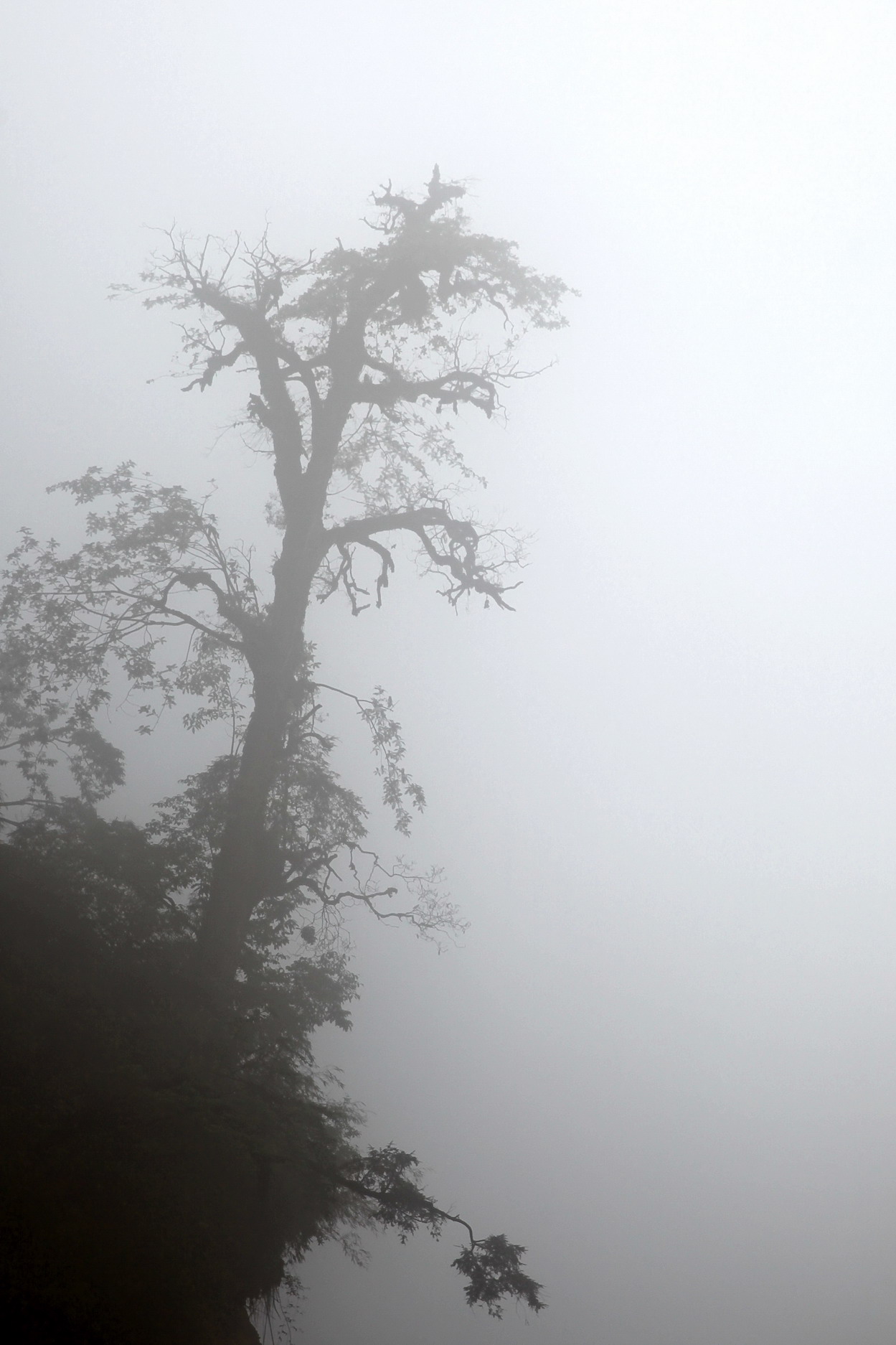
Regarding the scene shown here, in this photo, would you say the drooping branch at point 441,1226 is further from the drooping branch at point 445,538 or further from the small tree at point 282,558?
the drooping branch at point 445,538

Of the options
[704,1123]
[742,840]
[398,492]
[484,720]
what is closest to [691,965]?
[704,1123]

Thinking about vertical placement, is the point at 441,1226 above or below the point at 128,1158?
above

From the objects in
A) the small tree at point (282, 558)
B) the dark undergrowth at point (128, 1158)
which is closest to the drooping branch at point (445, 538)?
the small tree at point (282, 558)

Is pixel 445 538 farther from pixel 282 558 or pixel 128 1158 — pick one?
pixel 128 1158

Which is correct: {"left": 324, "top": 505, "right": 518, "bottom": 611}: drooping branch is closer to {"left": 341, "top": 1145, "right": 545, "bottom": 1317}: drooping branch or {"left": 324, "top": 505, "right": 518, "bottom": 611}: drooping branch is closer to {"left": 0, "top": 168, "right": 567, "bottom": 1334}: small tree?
{"left": 0, "top": 168, "right": 567, "bottom": 1334}: small tree

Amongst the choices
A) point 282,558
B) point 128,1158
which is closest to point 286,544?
point 282,558

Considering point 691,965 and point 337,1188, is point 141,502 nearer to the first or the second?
point 337,1188

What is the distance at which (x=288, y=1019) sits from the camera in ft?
35.7

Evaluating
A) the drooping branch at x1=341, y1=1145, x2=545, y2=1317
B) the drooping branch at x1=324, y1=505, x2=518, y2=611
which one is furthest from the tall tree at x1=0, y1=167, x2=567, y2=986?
the drooping branch at x1=341, y1=1145, x2=545, y2=1317

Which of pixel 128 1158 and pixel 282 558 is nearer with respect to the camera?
pixel 128 1158

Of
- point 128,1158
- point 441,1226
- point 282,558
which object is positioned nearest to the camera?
point 128,1158

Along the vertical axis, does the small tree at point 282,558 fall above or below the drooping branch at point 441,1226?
above

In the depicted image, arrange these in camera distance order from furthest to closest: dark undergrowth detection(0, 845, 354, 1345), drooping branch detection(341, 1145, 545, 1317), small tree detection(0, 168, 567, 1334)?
small tree detection(0, 168, 567, 1334)
drooping branch detection(341, 1145, 545, 1317)
dark undergrowth detection(0, 845, 354, 1345)

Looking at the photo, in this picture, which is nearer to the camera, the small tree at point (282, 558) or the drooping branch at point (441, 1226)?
the drooping branch at point (441, 1226)
